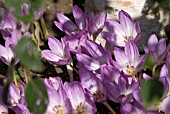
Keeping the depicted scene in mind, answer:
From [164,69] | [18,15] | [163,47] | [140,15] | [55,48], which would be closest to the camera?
[18,15]

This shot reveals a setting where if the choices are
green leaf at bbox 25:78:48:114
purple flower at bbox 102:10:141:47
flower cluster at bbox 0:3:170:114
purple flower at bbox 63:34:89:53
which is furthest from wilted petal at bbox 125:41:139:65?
green leaf at bbox 25:78:48:114

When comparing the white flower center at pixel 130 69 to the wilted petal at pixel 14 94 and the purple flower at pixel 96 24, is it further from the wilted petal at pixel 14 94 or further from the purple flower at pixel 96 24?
the wilted petal at pixel 14 94

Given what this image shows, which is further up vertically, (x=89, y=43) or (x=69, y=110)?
(x=89, y=43)

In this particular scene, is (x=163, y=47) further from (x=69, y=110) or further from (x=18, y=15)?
(x=18, y=15)

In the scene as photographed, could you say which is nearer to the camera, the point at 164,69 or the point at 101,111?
the point at 164,69

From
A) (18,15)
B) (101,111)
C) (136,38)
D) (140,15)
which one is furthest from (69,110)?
(140,15)

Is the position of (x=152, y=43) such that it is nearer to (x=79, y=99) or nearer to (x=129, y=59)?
(x=129, y=59)

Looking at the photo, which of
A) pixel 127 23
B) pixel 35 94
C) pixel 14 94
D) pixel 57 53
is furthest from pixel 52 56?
pixel 35 94

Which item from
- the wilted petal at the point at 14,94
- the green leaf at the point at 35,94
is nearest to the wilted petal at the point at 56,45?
the wilted petal at the point at 14,94

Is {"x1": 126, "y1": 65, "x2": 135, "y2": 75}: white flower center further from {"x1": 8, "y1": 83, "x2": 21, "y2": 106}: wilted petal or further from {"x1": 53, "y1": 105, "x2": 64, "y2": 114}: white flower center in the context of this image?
{"x1": 8, "y1": 83, "x2": 21, "y2": 106}: wilted petal
